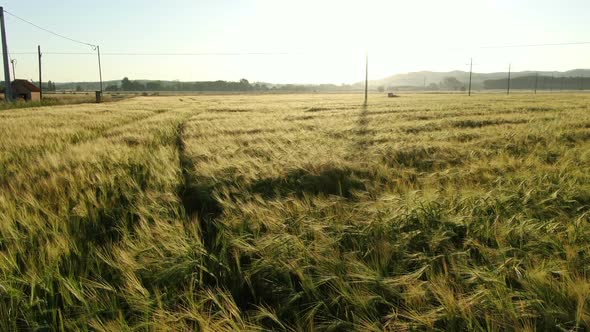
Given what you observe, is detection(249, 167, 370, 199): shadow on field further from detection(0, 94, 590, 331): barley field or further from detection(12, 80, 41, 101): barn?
detection(12, 80, 41, 101): barn

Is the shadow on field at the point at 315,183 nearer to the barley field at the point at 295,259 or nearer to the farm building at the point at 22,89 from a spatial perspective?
the barley field at the point at 295,259

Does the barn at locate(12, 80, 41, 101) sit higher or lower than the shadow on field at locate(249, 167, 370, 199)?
higher

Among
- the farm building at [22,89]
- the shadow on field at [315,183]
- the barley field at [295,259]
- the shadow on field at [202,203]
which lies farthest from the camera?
the farm building at [22,89]

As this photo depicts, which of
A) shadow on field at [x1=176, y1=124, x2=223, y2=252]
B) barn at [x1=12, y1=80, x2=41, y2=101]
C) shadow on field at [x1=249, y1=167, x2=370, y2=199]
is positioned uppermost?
barn at [x1=12, y1=80, x2=41, y2=101]

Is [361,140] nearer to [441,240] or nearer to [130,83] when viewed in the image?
[441,240]

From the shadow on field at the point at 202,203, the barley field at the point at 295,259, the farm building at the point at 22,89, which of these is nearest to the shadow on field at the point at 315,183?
the barley field at the point at 295,259

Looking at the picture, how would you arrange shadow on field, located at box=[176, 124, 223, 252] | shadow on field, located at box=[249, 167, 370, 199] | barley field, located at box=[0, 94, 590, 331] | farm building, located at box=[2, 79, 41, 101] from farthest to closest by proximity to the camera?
1. farm building, located at box=[2, 79, 41, 101]
2. shadow on field, located at box=[249, 167, 370, 199]
3. shadow on field, located at box=[176, 124, 223, 252]
4. barley field, located at box=[0, 94, 590, 331]

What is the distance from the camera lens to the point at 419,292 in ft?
6.03

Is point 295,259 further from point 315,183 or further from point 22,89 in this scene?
point 22,89

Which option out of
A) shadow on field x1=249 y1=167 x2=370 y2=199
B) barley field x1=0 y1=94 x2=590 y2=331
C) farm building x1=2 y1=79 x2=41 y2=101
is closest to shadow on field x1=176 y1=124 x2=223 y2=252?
barley field x1=0 y1=94 x2=590 y2=331

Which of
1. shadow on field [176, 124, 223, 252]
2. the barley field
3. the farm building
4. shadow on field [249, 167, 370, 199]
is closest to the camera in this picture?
the barley field

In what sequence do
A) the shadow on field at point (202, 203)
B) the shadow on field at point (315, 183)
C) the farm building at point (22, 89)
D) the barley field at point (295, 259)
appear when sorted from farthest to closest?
the farm building at point (22, 89) → the shadow on field at point (315, 183) → the shadow on field at point (202, 203) → the barley field at point (295, 259)

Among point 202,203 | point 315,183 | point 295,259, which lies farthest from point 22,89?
point 295,259

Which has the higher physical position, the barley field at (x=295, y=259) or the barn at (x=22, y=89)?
the barn at (x=22, y=89)
